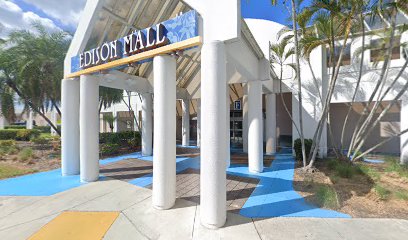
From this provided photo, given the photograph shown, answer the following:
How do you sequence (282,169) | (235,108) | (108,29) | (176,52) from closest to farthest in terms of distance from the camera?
(176,52) < (108,29) < (282,169) < (235,108)

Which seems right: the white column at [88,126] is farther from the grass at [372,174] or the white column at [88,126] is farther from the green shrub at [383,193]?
the grass at [372,174]

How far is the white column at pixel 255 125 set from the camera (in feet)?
28.7

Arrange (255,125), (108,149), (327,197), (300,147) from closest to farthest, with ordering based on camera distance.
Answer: (327,197) < (255,125) < (300,147) < (108,149)

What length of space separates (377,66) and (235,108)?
10200 mm

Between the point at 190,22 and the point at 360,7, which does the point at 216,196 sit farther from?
the point at 360,7

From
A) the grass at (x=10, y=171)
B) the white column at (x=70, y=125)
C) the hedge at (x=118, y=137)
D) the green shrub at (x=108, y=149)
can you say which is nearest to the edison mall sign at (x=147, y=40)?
the white column at (x=70, y=125)

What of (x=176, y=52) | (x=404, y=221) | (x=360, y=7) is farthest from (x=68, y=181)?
(x=360, y=7)

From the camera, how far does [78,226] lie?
4.57 metres

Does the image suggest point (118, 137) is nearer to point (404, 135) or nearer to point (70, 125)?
A: point (70, 125)

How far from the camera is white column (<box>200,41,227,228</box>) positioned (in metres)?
4.42

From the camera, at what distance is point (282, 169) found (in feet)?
31.5

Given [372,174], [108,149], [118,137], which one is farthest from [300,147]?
[118,137]

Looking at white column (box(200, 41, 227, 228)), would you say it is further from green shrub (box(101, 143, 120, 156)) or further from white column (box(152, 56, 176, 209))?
green shrub (box(101, 143, 120, 156))

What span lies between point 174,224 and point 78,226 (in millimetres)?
2229
